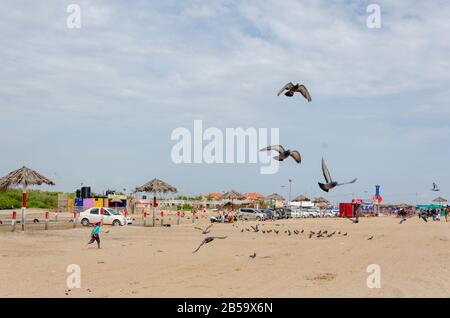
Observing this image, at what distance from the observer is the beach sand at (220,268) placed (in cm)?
1060

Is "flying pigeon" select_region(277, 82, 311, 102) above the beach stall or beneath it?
above

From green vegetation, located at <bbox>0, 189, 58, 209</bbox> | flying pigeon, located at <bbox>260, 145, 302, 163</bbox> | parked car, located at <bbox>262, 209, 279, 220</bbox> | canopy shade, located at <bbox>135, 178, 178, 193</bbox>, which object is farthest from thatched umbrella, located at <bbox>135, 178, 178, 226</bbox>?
green vegetation, located at <bbox>0, 189, 58, 209</bbox>

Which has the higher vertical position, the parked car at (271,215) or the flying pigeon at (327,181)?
the flying pigeon at (327,181)

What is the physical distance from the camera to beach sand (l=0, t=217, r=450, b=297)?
1060cm

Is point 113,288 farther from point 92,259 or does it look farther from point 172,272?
point 92,259

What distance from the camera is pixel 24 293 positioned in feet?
33.7

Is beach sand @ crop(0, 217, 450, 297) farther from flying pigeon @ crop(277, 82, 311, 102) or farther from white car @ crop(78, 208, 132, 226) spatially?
white car @ crop(78, 208, 132, 226)

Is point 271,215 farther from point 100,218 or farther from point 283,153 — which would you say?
point 283,153

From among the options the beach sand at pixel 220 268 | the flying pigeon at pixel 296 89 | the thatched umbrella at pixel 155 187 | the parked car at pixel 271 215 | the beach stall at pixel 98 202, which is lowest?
the beach sand at pixel 220 268

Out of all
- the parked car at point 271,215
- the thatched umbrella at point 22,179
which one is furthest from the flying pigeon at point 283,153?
the parked car at point 271,215

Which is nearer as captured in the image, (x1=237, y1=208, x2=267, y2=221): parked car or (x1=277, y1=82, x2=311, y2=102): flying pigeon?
(x1=277, y1=82, x2=311, y2=102): flying pigeon

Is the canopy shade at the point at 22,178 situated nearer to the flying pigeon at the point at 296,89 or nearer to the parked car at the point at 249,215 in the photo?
the flying pigeon at the point at 296,89

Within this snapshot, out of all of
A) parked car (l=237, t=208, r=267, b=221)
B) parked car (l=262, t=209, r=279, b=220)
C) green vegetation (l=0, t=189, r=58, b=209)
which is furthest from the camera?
green vegetation (l=0, t=189, r=58, b=209)
